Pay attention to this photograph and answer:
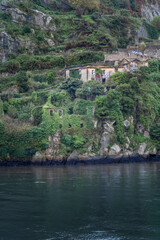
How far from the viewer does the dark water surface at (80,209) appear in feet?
72.8

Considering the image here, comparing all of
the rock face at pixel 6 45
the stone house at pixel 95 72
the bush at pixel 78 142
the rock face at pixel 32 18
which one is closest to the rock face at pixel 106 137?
the bush at pixel 78 142

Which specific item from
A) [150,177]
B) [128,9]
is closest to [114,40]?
[128,9]

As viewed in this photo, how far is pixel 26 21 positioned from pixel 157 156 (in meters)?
49.4

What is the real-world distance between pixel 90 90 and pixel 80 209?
156 ft

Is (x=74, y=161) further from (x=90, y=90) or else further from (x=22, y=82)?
(x=22, y=82)

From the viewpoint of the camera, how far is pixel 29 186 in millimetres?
37312

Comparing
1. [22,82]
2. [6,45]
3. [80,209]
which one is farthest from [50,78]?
[80,209]

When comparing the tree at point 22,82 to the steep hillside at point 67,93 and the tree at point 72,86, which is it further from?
the tree at point 72,86

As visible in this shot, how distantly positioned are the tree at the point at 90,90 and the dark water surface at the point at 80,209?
33.0 meters

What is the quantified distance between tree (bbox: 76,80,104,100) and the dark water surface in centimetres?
3304

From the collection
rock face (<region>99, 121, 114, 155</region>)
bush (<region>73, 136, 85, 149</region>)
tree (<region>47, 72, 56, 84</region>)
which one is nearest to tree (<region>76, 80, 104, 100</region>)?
rock face (<region>99, 121, 114, 155</region>)

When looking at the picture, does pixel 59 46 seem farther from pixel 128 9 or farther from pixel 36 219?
pixel 36 219

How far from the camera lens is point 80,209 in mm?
27609

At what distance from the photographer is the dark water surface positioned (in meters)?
22.2
